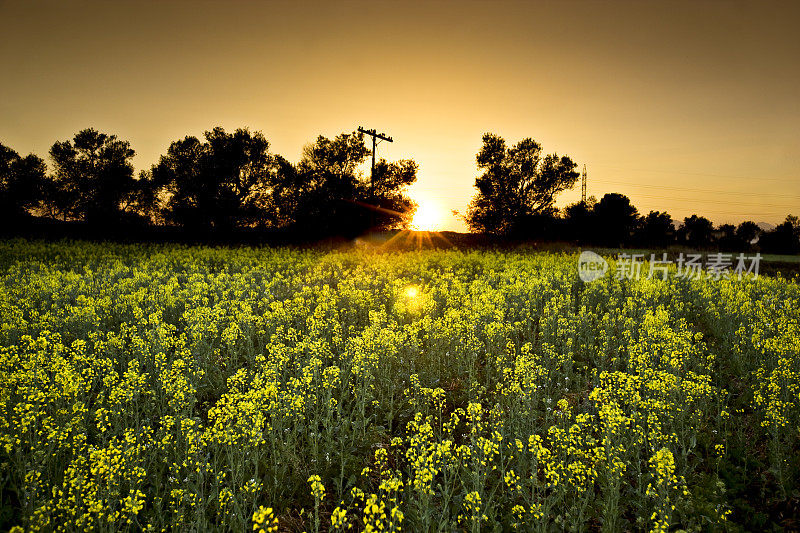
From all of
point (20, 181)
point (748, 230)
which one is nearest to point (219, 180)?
point (20, 181)

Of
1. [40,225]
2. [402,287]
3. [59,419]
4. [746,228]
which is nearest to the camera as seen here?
[59,419]

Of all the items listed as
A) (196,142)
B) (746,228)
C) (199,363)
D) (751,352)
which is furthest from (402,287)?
(746,228)

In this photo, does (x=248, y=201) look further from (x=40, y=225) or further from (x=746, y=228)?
(x=746, y=228)

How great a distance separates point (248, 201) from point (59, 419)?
5181 cm

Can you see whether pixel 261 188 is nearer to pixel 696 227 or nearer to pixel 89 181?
pixel 89 181

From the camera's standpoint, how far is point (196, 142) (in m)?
53.1

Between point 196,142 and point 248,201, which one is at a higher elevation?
point 196,142

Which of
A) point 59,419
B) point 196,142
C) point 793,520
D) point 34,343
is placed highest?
point 196,142

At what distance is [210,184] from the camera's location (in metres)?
51.0

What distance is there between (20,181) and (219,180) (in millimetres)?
29463

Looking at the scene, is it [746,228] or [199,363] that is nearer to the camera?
[199,363]

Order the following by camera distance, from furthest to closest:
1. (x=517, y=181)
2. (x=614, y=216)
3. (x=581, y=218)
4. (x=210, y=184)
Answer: (x=614, y=216), (x=581, y=218), (x=517, y=181), (x=210, y=184)

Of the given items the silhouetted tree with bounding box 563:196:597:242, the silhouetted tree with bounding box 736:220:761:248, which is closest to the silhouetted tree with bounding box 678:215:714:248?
the silhouetted tree with bounding box 736:220:761:248

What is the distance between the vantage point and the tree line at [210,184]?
5100 centimetres
